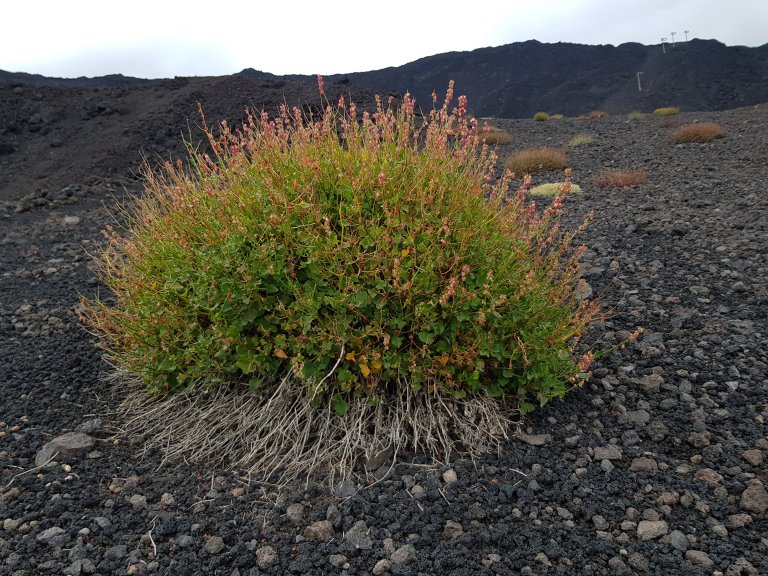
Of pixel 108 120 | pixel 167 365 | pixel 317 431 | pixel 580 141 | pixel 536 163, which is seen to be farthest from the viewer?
pixel 108 120

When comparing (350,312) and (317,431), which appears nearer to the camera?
(350,312)

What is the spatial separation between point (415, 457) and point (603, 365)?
1525mm

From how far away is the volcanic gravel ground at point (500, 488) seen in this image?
256 centimetres

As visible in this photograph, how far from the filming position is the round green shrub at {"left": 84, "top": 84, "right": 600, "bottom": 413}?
3117mm

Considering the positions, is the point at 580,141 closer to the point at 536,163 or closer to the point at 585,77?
the point at 536,163

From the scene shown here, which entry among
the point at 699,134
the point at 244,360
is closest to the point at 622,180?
the point at 699,134

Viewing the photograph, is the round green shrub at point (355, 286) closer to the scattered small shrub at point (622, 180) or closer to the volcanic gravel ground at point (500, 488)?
the volcanic gravel ground at point (500, 488)

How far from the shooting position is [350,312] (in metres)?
3.16

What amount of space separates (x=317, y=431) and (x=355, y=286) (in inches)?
34.3

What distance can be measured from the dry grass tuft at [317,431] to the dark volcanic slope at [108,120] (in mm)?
11746

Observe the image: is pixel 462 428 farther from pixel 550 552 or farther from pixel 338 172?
pixel 338 172

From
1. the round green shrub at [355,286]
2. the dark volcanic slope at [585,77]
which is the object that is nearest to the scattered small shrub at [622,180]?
the round green shrub at [355,286]

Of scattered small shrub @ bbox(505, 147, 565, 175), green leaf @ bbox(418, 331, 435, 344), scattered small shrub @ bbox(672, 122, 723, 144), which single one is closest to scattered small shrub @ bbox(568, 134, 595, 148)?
scattered small shrub @ bbox(672, 122, 723, 144)

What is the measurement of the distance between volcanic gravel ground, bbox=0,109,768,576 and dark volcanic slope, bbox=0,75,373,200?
11584 millimetres
